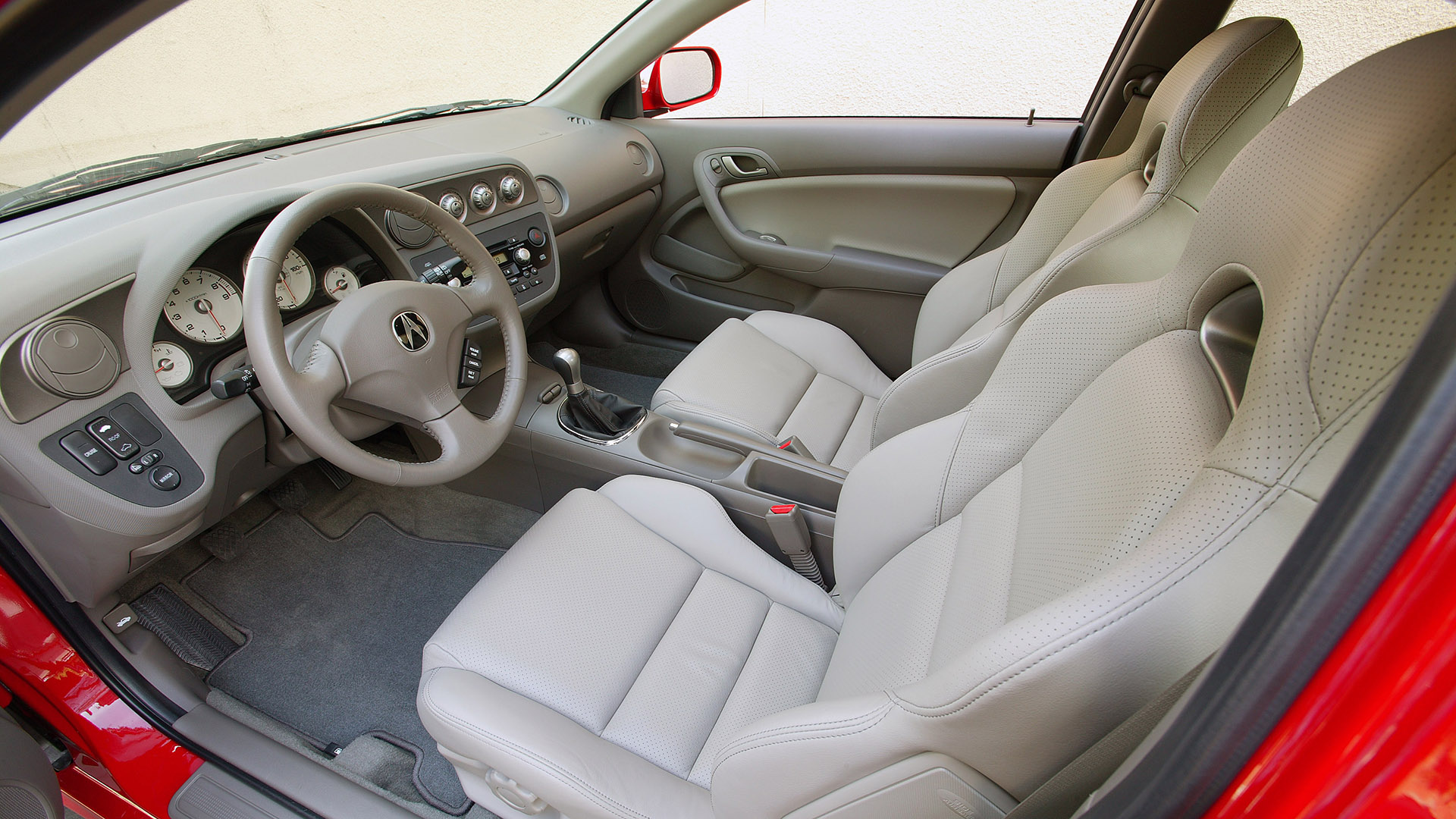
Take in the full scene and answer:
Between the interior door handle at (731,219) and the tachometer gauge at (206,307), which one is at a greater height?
the tachometer gauge at (206,307)

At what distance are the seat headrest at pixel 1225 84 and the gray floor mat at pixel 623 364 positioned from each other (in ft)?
5.02

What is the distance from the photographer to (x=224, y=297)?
A: 1112mm

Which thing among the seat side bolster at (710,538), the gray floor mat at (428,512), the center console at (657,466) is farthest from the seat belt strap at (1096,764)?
the gray floor mat at (428,512)

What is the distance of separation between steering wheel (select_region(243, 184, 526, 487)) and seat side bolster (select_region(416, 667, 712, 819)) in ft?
1.14

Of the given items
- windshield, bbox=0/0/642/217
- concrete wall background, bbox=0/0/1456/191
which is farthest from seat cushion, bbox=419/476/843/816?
concrete wall background, bbox=0/0/1456/191

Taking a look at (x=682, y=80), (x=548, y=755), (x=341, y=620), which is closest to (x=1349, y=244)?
(x=548, y=755)

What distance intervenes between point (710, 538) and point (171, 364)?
Result: 0.85 metres

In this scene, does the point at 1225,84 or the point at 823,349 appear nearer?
the point at 1225,84

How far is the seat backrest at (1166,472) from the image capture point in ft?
1.43

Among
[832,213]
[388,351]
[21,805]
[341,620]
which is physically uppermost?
[388,351]

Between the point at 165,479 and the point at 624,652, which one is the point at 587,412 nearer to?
the point at 624,652

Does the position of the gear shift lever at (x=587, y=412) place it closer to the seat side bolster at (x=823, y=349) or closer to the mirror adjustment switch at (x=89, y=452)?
the seat side bolster at (x=823, y=349)

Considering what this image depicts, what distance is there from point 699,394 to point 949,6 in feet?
5.26

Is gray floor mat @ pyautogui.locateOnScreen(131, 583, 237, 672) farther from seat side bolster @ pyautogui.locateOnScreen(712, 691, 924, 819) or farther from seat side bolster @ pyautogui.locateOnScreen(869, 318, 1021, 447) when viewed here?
seat side bolster @ pyautogui.locateOnScreen(869, 318, 1021, 447)
